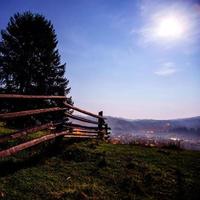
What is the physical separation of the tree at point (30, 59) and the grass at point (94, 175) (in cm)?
1611

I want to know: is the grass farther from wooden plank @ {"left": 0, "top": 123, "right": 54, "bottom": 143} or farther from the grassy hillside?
wooden plank @ {"left": 0, "top": 123, "right": 54, "bottom": 143}

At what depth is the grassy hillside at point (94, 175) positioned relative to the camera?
15.1 feet

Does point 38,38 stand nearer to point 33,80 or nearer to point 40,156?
point 33,80

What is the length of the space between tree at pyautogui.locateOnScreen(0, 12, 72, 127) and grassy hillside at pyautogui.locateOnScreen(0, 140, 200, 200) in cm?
1610

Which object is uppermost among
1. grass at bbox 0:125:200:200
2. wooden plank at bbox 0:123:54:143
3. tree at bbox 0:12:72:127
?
tree at bbox 0:12:72:127

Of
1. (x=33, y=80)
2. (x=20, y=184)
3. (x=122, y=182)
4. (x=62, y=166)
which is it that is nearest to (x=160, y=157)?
(x=122, y=182)

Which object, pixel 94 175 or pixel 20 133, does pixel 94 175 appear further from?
pixel 20 133

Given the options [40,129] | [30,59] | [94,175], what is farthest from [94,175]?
[30,59]

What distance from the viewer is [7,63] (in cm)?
2352

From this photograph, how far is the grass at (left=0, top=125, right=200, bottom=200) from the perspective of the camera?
459cm

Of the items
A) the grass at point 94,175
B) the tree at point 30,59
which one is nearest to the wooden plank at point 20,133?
the grass at point 94,175

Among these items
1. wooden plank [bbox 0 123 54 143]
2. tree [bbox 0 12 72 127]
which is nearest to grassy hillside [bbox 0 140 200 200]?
wooden plank [bbox 0 123 54 143]

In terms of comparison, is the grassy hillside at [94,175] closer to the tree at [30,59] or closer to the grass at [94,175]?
the grass at [94,175]

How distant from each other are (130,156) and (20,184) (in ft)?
11.2
